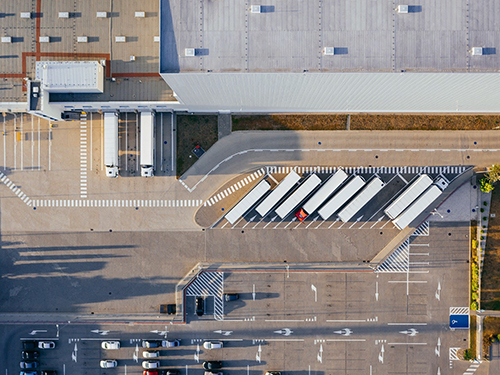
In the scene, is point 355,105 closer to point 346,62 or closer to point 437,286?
point 346,62

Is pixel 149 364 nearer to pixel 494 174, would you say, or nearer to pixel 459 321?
pixel 459 321

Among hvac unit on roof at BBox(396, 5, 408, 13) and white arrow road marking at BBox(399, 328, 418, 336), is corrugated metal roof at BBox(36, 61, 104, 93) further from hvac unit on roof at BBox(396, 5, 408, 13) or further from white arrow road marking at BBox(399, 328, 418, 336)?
white arrow road marking at BBox(399, 328, 418, 336)

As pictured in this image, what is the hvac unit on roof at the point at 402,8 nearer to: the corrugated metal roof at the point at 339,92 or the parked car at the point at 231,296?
the corrugated metal roof at the point at 339,92

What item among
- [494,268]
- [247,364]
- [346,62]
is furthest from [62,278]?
[494,268]

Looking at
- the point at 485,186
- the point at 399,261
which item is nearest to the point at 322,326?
the point at 399,261

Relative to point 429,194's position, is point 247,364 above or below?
below

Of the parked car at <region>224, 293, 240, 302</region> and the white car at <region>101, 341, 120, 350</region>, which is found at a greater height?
the parked car at <region>224, 293, 240, 302</region>

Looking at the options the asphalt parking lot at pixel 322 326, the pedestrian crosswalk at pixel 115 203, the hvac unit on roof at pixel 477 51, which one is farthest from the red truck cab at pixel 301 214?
the hvac unit on roof at pixel 477 51

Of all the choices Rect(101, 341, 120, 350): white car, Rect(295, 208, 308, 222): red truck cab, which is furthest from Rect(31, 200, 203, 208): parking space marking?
Rect(101, 341, 120, 350): white car
